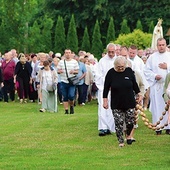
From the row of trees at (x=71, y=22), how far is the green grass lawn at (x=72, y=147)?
22.9 meters

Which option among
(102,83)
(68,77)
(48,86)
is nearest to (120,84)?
(102,83)

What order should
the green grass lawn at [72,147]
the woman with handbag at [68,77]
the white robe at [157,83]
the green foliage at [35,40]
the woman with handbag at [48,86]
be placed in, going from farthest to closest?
1. the green foliage at [35,40]
2. the woman with handbag at [48,86]
3. the woman with handbag at [68,77]
4. the white robe at [157,83]
5. the green grass lawn at [72,147]

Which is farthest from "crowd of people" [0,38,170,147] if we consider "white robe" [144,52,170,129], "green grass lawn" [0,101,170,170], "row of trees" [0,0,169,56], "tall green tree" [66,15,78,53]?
"tall green tree" [66,15,78,53]

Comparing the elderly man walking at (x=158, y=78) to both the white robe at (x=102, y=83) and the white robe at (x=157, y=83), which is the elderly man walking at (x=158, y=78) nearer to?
the white robe at (x=157, y=83)

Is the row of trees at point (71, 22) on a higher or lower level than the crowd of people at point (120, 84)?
higher

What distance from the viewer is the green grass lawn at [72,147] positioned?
42.1 ft

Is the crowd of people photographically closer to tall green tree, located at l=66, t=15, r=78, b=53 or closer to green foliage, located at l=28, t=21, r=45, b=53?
green foliage, located at l=28, t=21, r=45, b=53

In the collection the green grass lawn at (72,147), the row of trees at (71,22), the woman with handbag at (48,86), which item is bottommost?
the green grass lawn at (72,147)

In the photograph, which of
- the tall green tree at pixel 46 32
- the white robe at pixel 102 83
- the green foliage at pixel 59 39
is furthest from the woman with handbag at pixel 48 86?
the green foliage at pixel 59 39

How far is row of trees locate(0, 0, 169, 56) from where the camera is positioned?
43.2m

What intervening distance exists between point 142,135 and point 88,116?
4757 mm

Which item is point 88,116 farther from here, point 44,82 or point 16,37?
point 16,37

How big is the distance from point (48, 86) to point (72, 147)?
33.3ft

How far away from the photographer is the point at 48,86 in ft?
82.4
